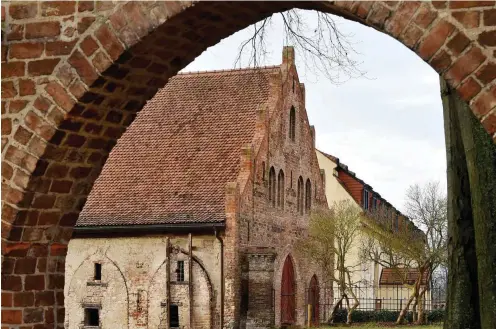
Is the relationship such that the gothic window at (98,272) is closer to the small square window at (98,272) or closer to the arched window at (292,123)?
the small square window at (98,272)

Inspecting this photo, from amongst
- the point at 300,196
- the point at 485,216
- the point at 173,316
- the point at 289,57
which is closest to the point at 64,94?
the point at 485,216

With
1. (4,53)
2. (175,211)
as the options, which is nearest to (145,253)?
(175,211)

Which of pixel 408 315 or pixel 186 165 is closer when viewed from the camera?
pixel 186 165

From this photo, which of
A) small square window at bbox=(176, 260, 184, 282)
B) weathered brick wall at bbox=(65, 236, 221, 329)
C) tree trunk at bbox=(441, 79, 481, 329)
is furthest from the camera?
small square window at bbox=(176, 260, 184, 282)

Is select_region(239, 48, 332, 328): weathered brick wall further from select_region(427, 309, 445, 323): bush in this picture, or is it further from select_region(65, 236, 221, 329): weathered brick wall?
select_region(427, 309, 445, 323): bush

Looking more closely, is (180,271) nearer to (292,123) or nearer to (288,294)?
(288,294)

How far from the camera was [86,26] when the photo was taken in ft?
18.8

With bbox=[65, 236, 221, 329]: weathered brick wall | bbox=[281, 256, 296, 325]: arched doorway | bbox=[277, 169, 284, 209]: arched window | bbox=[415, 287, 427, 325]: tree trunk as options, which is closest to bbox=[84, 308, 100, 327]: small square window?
bbox=[65, 236, 221, 329]: weathered brick wall

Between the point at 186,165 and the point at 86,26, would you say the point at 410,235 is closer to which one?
the point at 186,165

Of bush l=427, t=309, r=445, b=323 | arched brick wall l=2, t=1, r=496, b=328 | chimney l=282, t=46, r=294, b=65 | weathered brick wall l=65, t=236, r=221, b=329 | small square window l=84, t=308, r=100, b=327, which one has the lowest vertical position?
bush l=427, t=309, r=445, b=323

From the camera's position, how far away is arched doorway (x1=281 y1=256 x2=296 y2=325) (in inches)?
1174

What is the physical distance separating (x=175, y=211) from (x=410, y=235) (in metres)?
10.9

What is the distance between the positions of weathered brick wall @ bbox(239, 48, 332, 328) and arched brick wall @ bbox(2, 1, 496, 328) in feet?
67.4

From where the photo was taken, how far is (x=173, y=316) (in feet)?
86.6
